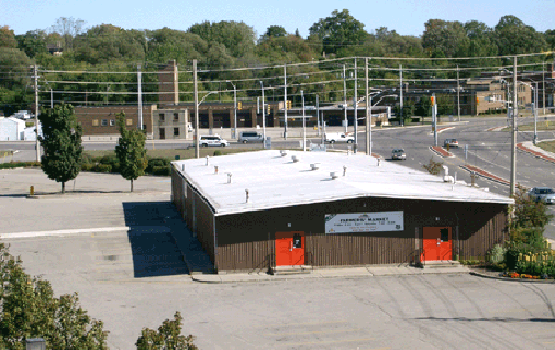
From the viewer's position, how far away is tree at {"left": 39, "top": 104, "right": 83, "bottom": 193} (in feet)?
169

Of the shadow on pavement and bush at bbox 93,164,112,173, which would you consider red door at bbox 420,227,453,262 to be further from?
bush at bbox 93,164,112,173

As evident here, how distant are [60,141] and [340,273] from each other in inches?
1192

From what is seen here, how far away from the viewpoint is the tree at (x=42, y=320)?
11.9 m

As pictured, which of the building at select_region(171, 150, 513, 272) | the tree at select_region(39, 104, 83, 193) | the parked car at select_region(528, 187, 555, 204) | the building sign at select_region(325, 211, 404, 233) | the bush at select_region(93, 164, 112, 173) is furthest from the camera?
the bush at select_region(93, 164, 112, 173)

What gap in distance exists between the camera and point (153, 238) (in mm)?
37344

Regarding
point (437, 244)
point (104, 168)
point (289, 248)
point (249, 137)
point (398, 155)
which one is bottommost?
point (437, 244)

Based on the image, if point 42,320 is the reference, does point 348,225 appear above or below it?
below

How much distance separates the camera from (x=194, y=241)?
35594 millimetres

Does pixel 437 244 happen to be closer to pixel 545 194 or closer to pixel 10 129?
pixel 545 194

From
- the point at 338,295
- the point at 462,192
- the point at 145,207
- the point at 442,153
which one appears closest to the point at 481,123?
the point at 442,153

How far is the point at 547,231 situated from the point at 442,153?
42.4 metres

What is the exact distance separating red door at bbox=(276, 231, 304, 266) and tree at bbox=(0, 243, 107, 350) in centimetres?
1604

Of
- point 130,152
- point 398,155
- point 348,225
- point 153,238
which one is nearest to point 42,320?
point 348,225

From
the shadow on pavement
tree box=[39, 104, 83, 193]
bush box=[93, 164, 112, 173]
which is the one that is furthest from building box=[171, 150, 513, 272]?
bush box=[93, 164, 112, 173]
